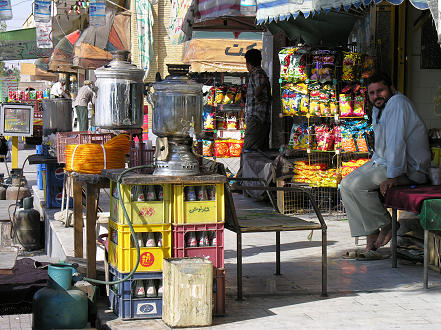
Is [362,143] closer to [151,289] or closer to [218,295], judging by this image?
[218,295]

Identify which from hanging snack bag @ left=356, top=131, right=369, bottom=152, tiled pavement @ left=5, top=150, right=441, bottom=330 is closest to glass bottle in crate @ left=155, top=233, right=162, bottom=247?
tiled pavement @ left=5, top=150, right=441, bottom=330

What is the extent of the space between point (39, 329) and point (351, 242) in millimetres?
4307

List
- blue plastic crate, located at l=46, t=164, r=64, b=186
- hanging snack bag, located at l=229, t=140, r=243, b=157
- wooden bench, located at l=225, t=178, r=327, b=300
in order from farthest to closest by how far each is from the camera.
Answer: hanging snack bag, located at l=229, t=140, r=243, b=157
blue plastic crate, located at l=46, t=164, r=64, b=186
wooden bench, located at l=225, t=178, r=327, b=300

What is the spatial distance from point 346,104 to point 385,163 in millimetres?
2741

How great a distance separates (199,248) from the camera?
18.0 feet

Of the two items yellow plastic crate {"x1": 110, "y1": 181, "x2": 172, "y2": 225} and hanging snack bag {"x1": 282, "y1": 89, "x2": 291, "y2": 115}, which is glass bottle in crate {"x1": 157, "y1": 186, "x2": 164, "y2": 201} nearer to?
yellow plastic crate {"x1": 110, "y1": 181, "x2": 172, "y2": 225}

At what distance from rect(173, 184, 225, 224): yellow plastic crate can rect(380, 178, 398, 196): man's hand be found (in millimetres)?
2386

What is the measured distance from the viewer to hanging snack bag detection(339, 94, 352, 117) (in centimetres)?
1020

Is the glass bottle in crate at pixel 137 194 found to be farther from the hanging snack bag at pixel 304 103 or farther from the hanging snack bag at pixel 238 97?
the hanging snack bag at pixel 238 97

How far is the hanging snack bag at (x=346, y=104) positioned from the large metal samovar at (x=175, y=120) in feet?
16.1

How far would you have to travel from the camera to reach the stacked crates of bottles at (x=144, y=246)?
535cm

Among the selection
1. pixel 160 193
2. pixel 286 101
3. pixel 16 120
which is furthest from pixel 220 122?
pixel 160 193

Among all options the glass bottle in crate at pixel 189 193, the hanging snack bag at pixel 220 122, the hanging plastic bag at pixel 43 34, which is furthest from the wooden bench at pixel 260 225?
the hanging plastic bag at pixel 43 34

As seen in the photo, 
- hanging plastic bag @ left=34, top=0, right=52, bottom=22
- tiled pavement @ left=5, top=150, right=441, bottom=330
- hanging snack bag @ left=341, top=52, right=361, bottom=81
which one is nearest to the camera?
tiled pavement @ left=5, top=150, right=441, bottom=330
